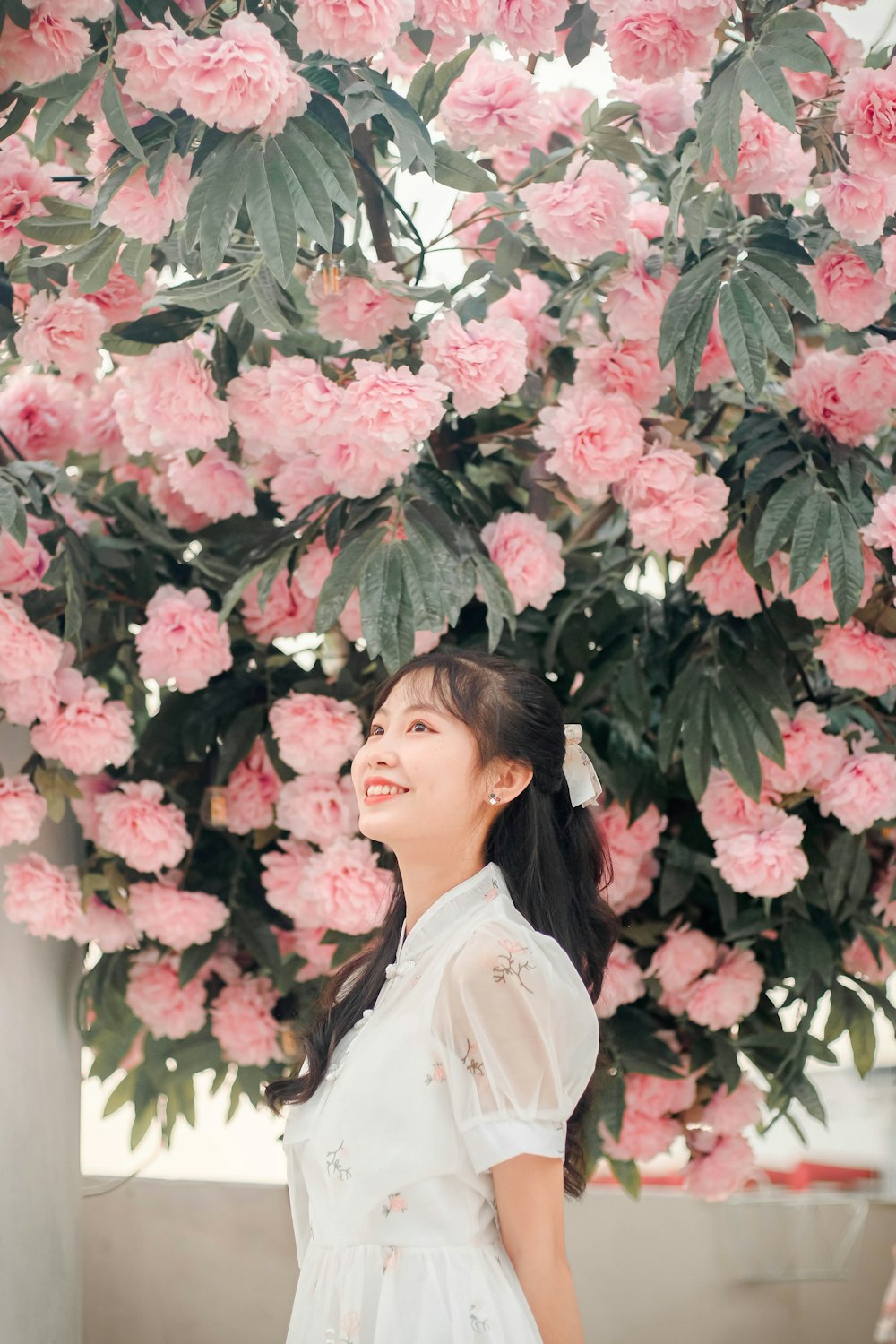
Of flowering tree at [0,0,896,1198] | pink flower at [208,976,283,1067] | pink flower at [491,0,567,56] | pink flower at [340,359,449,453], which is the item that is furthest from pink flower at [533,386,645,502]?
pink flower at [208,976,283,1067]

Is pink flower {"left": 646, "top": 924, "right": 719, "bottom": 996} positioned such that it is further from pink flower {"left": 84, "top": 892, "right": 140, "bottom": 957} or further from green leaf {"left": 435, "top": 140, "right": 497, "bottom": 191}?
green leaf {"left": 435, "top": 140, "right": 497, "bottom": 191}

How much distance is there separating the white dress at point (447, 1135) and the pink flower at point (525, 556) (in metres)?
0.59

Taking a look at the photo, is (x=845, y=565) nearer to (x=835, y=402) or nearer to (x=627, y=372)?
(x=835, y=402)

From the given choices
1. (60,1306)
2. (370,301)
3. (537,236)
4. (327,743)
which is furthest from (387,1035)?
(60,1306)

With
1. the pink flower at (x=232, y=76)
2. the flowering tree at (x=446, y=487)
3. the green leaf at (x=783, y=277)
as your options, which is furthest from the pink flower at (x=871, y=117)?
the pink flower at (x=232, y=76)

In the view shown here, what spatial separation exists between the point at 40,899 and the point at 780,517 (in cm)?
112

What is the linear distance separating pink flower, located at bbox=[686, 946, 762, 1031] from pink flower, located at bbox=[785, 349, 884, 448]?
76 centimetres

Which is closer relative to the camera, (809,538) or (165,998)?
(809,538)

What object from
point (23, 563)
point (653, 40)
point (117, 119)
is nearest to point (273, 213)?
point (117, 119)

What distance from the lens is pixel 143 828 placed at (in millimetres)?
1911

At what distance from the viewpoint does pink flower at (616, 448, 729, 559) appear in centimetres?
170

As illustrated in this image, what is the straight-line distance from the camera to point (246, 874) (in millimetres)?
2078

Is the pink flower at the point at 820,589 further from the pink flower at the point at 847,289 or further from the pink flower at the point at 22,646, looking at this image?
the pink flower at the point at 22,646

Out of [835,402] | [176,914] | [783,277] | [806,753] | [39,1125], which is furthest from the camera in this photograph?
[39,1125]
